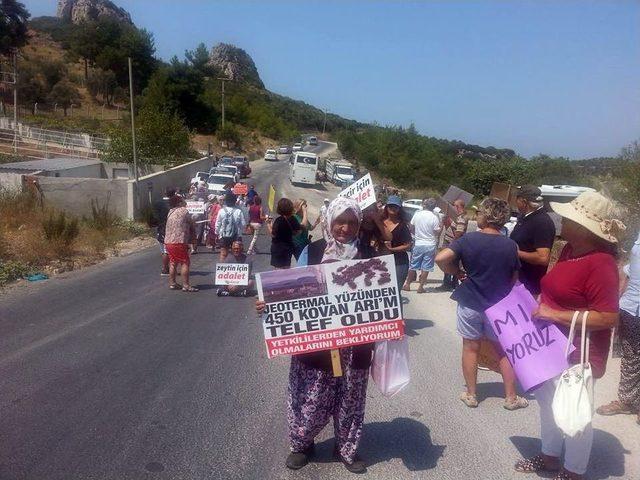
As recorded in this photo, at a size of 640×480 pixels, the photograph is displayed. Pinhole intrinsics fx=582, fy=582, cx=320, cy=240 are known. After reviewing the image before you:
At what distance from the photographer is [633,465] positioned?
407 cm

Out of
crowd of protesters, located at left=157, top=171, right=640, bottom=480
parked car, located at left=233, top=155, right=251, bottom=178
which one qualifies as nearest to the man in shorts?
crowd of protesters, located at left=157, top=171, right=640, bottom=480

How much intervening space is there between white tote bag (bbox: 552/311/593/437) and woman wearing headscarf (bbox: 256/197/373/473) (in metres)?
1.18

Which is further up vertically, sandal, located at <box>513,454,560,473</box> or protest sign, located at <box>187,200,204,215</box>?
sandal, located at <box>513,454,560,473</box>

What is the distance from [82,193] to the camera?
19594mm

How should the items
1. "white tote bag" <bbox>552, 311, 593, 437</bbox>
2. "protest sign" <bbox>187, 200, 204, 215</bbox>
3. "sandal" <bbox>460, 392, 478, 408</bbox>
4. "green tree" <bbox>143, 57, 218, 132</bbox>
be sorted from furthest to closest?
"green tree" <bbox>143, 57, 218, 132</bbox>
"protest sign" <bbox>187, 200, 204, 215</bbox>
"sandal" <bbox>460, 392, 478, 408</bbox>
"white tote bag" <bbox>552, 311, 593, 437</bbox>

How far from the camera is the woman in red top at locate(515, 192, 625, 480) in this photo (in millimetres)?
3449

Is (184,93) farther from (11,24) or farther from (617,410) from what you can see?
(617,410)

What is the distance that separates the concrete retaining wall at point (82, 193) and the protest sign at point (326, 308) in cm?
1742

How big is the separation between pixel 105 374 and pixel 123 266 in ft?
26.8

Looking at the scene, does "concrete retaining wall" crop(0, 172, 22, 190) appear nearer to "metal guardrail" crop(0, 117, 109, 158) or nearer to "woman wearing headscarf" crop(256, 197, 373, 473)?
"woman wearing headscarf" crop(256, 197, 373, 473)

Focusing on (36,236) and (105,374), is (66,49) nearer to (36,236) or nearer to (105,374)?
(36,236)

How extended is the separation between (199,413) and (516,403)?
8.84ft

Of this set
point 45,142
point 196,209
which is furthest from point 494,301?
point 45,142

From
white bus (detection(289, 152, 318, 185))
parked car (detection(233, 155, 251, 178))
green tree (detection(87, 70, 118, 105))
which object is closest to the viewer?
white bus (detection(289, 152, 318, 185))
